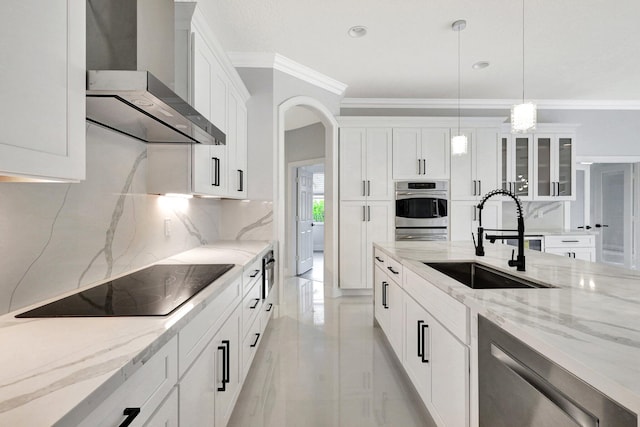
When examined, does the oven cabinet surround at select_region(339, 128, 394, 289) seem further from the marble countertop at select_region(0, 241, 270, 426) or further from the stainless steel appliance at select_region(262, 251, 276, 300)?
the marble countertop at select_region(0, 241, 270, 426)

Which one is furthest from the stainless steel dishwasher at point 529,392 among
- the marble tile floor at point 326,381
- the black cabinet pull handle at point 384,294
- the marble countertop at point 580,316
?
the black cabinet pull handle at point 384,294

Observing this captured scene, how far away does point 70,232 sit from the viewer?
4.74 ft

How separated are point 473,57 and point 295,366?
3666 mm

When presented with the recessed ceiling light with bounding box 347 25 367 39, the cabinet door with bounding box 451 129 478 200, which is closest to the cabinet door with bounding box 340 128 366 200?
the cabinet door with bounding box 451 129 478 200

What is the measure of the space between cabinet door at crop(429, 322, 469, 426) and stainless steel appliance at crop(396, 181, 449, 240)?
9.82 ft

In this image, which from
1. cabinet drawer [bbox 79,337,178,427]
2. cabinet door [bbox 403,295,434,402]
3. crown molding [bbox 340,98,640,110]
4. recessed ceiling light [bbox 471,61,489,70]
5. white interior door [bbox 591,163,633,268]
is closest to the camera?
cabinet drawer [bbox 79,337,178,427]

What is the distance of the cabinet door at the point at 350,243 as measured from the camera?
4594 mm

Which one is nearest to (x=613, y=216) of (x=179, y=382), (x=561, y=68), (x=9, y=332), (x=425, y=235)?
(x=561, y=68)

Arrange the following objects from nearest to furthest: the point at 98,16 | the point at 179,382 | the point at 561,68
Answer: the point at 179,382
the point at 98,16
the point at 561,68

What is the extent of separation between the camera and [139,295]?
1381 millimetres

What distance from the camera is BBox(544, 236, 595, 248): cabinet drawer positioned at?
464 centimetres

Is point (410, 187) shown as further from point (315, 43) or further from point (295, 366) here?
point (295, 366)

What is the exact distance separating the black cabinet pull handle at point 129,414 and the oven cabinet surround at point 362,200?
3.85 metres

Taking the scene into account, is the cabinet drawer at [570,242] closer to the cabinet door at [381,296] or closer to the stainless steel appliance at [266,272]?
the cabinet door at [381,296]
